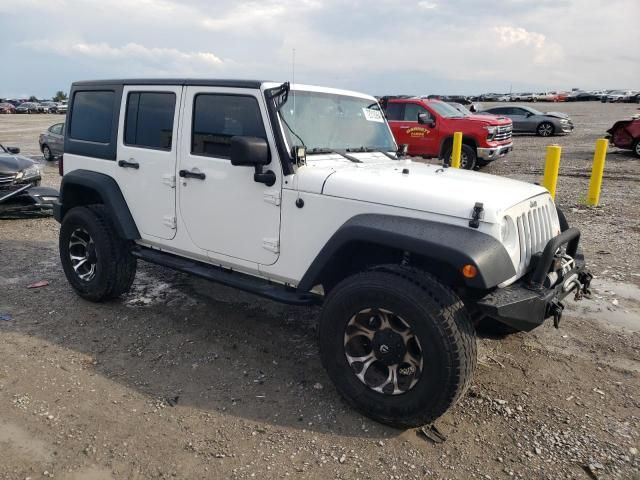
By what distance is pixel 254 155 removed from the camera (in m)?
3.33

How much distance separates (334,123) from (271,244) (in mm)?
1110

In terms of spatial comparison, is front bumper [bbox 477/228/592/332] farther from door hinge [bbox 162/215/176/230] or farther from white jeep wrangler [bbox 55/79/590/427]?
door hinge [bbox 162/215/176/230]

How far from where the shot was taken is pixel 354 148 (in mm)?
4086

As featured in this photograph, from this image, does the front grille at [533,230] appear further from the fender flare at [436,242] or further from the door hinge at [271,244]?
the door hinge at [271,244]

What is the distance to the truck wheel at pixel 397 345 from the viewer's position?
282 centimetres

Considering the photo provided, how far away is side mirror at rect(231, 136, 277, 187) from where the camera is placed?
10.7 feet

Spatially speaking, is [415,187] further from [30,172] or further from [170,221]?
[30,172]

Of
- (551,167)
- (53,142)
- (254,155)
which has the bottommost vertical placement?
(53,142)

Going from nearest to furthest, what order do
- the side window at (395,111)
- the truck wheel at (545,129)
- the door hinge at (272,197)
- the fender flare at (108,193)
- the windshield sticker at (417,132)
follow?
the door hinge at (272,197) < the fender flare at (108,193) < the windshield sticker at (417,132) < the side window at (395,111) < the truck wheel at (545,129)

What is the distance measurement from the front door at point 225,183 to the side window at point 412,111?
10.0 metres

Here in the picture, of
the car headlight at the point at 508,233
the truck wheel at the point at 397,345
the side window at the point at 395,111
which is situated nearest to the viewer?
the truck wheel at the point at 397,345

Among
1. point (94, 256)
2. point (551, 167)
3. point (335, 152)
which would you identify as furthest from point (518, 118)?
point (94, 256)

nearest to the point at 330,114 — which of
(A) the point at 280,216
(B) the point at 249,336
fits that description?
(A) the point at 280,216

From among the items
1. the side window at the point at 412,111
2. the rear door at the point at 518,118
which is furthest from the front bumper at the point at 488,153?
the rear door at the point at 518,118
